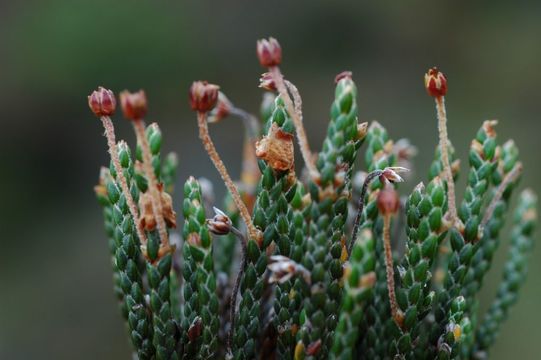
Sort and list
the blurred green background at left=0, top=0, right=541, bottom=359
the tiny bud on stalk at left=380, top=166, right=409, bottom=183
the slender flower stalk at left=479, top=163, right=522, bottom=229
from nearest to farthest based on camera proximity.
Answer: the tiny bud on stalk at left=380, top=166, right=409, bottom=183
the slender flower stalk at left=479, top=163, right=522, bottom=229
the blurred green background at left=0, top=0, right=541, bottom=359

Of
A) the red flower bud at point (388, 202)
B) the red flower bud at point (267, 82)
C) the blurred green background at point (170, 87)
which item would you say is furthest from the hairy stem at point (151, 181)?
the blurred green background at point (170, 87)

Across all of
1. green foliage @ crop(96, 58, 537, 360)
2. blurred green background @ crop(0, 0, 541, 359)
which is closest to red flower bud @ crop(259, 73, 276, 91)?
green foliage @ crop(96, 58, 537, 360)

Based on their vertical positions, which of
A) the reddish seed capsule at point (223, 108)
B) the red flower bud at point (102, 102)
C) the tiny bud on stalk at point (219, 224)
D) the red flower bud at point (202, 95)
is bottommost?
the tiny bud on stalk at point (219, 224)

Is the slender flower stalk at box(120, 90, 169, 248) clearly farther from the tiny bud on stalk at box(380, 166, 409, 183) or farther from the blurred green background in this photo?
the blurred green background

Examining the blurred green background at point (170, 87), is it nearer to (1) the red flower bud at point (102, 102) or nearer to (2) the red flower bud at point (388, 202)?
(1) the red flower bud at point (102, 102)

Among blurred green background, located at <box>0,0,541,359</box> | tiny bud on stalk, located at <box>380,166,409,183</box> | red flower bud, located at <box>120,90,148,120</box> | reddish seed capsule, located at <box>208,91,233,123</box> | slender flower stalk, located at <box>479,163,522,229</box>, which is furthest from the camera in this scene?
blurred green background, located at <box>0,0,541,359</box>

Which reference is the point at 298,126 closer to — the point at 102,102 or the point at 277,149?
the point at 277,149

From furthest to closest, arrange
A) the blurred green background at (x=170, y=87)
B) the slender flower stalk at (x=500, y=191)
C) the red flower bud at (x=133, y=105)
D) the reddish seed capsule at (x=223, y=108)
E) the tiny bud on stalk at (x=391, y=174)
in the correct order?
the blurred green background at (x=170, y=87) → the reddish seed capsule at (x=223, y=108) → the slender flower stalk at (x=500, y=191) → the tiny bud on stalk at (x=391, y=174) → the red flower bud at (x=133, y=105)
